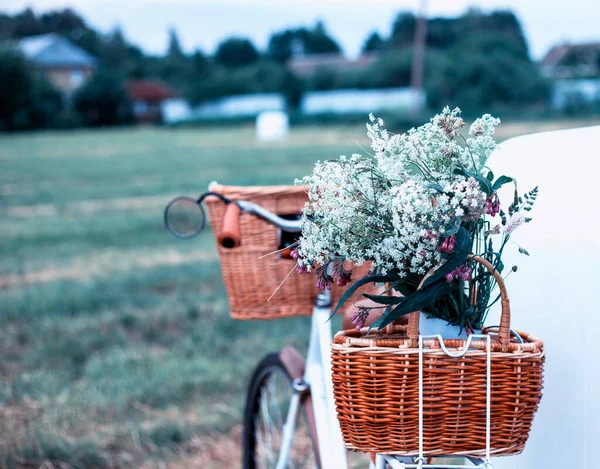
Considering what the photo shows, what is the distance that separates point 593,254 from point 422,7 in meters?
36.7

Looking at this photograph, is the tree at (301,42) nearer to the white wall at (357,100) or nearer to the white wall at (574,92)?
the white wall at (357,100)

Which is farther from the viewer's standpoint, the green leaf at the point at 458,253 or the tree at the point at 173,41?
the tree at the point at 173,41

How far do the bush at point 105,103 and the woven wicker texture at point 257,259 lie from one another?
59.2m

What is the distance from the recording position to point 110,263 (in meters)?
7.45

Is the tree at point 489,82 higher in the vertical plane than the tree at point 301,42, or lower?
lower

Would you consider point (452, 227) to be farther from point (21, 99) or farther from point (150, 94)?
point (150, 94)

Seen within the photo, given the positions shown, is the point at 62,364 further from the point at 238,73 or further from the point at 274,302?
the point at 238,73

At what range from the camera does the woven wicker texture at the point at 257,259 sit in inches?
76.1

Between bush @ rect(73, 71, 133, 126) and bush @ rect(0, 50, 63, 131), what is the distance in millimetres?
3681

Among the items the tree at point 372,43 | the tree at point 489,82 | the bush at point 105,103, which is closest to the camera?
the tree at point 489,82

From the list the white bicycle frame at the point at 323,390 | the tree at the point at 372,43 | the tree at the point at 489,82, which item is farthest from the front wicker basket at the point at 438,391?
the tree at the point at 372,43

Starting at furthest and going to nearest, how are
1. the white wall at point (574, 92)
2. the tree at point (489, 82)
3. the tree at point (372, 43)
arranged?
the tree at point (372, 43) < the tree at point (489, 82) < the white wall at point (574, 92)

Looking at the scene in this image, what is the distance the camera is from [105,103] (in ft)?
194

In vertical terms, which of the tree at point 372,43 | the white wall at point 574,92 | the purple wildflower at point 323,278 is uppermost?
the tree at point 372,43
